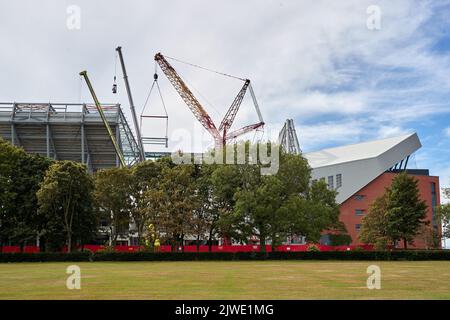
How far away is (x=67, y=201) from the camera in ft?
208

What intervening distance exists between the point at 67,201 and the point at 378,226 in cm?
4123

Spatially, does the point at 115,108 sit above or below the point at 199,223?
above

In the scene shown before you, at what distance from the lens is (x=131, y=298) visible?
19.4 m

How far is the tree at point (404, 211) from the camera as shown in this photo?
71.2 meters

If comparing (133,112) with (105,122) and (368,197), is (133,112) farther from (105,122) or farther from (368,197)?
(368,197)

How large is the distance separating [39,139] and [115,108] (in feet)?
50.8

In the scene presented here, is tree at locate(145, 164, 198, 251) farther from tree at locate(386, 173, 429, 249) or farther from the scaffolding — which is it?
the scaffolding

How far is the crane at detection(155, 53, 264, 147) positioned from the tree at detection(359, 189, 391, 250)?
45.4m

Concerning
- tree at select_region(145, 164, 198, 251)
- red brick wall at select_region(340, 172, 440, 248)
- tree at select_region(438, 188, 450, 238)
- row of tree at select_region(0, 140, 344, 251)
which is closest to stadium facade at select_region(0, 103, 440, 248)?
red brick wall at select_region(340, 172, 440, 248)

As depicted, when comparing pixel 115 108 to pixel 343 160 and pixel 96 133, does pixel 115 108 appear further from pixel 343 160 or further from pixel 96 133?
pixel 343 160

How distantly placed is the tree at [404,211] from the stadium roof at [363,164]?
2594 cm
